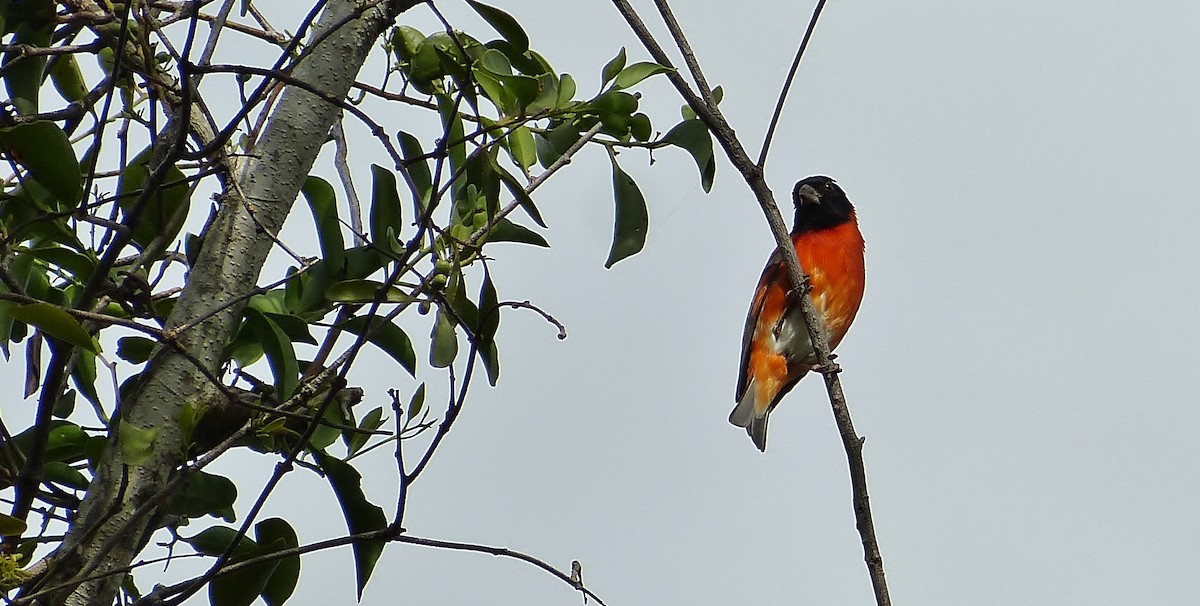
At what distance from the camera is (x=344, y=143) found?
255 cm

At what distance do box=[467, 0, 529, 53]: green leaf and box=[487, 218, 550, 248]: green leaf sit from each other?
34 centimetres

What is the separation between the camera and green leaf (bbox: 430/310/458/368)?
208 centimetres

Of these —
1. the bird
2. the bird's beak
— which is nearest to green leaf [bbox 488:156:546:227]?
the bird

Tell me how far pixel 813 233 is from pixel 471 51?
158 inches

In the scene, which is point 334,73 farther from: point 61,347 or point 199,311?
point 61,347

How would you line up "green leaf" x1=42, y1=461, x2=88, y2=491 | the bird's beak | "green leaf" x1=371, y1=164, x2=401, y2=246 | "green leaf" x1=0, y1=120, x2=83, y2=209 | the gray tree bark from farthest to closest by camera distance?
the bird's beak → "green leaf" x1=371, y1=164, x2=401, y2=246 → "green leaf" x1=42, y1=461, x2=88, y2=491 → "green leaf" x1=0, y1=120, x2=83, y2=209 → the gray tree bark

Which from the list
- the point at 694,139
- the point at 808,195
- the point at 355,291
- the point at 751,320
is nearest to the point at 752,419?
the point at 751,320

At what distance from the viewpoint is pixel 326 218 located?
2311mm

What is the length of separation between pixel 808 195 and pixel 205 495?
458 cm

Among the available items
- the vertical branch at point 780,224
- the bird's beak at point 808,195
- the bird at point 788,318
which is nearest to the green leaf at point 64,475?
the vertical branch at point 780,224

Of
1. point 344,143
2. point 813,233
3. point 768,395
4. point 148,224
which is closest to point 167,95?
point 148,224

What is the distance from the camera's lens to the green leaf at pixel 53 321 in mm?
1805

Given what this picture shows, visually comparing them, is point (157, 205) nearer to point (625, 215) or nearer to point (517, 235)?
point (517, 235)

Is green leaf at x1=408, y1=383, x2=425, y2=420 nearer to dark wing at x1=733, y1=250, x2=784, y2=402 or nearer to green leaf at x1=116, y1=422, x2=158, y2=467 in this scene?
green leaf at x1=116, y1=422, x2=158, y2=467
